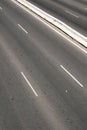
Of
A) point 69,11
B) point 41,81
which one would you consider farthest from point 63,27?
point 41,81

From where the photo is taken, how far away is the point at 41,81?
57.5ft

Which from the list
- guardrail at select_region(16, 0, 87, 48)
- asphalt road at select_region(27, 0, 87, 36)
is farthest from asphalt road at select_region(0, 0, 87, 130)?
asphalt road at select_region(27, 0, 87, 36)

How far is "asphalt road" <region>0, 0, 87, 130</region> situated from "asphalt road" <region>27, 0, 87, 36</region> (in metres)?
3.22

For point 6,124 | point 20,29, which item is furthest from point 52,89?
point 20,29

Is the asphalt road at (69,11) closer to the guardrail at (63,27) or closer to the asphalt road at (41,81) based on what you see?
the guardrail at (63,27)

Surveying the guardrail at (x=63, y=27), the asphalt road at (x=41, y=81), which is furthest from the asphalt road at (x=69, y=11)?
the asphalt road at (x=41, y=81)

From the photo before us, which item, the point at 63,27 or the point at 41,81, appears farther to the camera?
the point at 63,27

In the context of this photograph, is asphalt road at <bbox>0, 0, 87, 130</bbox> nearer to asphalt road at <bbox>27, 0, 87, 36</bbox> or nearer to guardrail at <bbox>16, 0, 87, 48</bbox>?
guardrail at <bbox>16, 0, 87, 48</bbox>

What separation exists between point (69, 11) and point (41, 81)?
16.8 meters

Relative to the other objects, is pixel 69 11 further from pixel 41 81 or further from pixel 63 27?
pixel 41 81

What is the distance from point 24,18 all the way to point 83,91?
15.7 metres

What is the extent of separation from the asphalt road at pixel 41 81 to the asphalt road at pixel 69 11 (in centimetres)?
322

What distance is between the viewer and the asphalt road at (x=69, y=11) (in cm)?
2734

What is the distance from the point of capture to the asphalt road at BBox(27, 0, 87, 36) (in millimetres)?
27344
